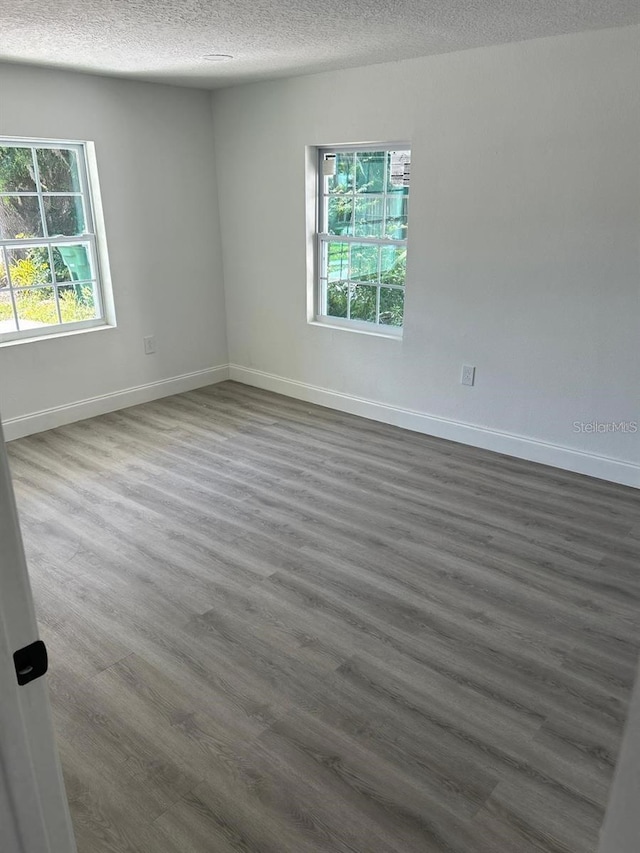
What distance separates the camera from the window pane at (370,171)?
432 cm

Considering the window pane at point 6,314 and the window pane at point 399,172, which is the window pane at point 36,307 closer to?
the window pane at point 6,314

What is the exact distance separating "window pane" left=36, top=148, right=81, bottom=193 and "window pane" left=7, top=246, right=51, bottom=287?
0.43 meters

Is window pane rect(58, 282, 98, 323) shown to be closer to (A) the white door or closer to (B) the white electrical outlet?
(B) the white electrical outlet

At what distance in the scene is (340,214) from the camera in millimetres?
4656

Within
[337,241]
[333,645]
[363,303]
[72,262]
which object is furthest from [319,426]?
[333,645]

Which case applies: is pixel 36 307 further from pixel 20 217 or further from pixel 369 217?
pixel 369 217

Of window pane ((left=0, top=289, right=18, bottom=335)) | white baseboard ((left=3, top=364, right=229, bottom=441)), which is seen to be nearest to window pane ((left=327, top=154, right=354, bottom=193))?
white baseboard ((left=3, top=364, right=229, bottom=441))

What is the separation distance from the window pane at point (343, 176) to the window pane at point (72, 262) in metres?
1.86

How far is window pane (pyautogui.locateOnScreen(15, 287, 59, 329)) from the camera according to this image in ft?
14.3

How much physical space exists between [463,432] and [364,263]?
1.42 meters

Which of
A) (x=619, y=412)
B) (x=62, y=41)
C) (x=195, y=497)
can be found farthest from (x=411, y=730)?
(x=62, y=41)

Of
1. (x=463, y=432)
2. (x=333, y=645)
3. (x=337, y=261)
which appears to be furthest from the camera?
(x=337, y=261)

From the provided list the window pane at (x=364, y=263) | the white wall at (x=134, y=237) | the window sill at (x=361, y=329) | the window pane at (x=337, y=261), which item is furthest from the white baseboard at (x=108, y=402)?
the window pane at (x=364, y=263)

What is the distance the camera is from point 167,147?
4844 millimetres
